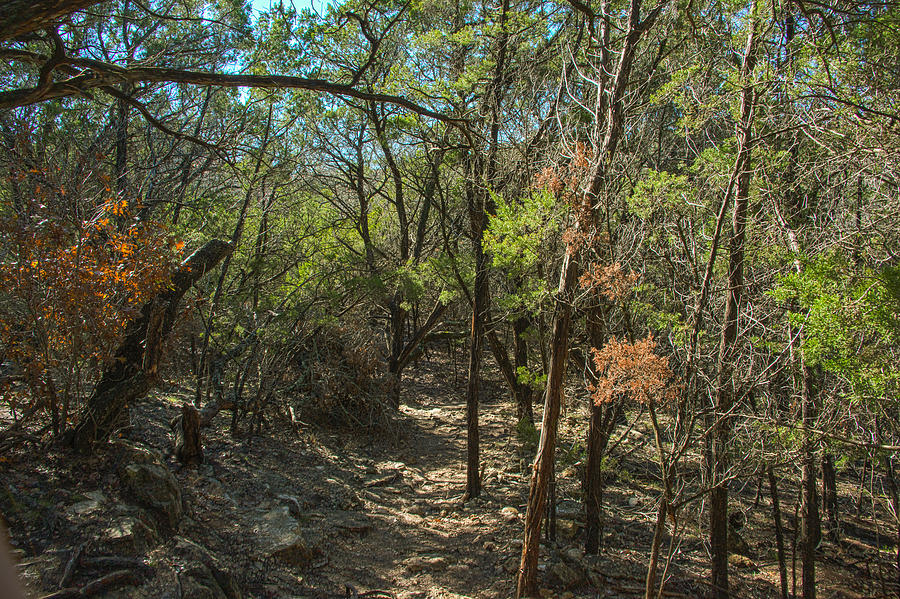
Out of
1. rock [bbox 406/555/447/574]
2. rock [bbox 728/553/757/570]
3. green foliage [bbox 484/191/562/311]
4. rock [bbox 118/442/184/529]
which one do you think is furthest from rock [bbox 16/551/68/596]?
rock [bbox 728/553/757/570]

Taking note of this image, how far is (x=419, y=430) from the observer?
40.9 feet

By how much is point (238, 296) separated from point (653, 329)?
7.87 meters

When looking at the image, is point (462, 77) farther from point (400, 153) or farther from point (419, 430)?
point (419, 430)

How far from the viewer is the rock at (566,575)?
263 inches

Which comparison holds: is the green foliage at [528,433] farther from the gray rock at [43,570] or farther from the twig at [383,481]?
the gray rock at [43,570]

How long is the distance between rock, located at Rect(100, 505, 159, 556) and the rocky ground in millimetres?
12

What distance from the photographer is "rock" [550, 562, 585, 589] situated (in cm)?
667

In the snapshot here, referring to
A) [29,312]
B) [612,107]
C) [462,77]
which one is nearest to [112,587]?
Result: [29,312]

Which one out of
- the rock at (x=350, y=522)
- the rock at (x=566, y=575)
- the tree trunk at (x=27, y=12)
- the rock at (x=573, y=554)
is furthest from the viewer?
the rock at (x=350, y=522)

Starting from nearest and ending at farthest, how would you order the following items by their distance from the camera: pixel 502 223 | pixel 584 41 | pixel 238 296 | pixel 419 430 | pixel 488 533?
pixel 502 223, pixel 488 533, pixel 584 41, pixel 238 296, pixel 419 430

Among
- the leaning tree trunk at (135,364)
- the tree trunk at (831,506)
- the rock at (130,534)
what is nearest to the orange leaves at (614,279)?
the leaning tree trunk at (135,364)

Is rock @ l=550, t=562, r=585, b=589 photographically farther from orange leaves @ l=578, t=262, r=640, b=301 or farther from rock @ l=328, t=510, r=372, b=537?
orange leaves @ l=578, t=262, r=640, b=301

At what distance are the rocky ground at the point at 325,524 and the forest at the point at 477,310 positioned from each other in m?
0.05

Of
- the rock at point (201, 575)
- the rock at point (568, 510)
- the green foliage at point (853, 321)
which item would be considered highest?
the green foliage at point (853, 321)
